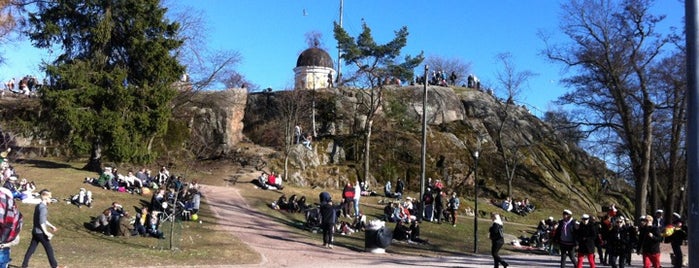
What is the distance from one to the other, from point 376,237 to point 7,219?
38.6 feet

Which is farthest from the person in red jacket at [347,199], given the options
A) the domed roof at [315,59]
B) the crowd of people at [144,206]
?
the domed roof at [315,59]

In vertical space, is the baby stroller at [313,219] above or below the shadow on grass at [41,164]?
below

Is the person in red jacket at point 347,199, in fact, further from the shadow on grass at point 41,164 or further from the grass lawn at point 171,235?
the shadow on grass at point 41,164

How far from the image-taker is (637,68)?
25.8 meters

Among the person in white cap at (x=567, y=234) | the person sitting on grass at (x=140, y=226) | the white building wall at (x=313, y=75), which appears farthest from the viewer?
the white building wall at (x=313, y=75)

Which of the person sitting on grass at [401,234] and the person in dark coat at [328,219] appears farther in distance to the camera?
the person sitting on grass at [401,234]

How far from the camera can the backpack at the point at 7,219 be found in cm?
552

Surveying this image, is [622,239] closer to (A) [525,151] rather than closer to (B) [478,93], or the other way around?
(A) [525,151]

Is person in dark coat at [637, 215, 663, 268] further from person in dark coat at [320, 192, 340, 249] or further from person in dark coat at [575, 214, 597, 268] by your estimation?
person in dark coat at [320, 192, 340, 249]

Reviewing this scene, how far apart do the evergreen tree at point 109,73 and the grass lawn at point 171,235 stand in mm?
2166

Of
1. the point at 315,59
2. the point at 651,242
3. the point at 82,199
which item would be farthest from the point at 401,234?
the point at 315,59

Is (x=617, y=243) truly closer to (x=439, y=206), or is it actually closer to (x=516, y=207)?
(x=439, y=206)

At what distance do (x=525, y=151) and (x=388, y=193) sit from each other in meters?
17.3

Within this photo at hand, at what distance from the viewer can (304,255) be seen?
14.7m
